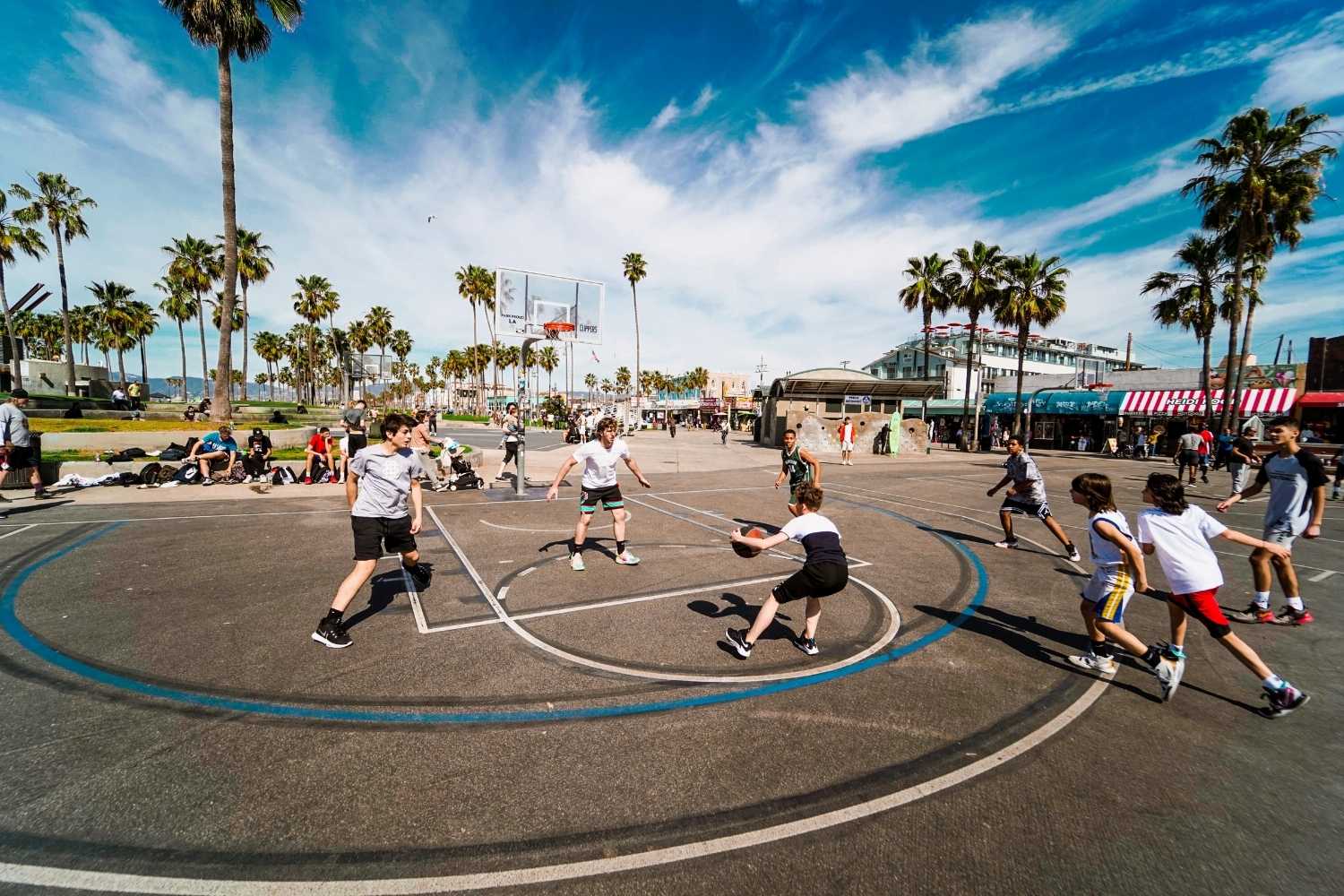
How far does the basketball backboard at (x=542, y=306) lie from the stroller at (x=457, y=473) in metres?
7.20

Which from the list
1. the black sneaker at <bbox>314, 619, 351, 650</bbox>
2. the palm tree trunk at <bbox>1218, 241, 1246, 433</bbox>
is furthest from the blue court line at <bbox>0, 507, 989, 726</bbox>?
the palm tree trunk at <bbox>1218, 241, 1246, 433</bbox>

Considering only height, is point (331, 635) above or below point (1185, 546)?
below

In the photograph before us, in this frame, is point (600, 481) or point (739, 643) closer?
point (739, 643)

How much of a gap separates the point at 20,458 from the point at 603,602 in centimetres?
1554

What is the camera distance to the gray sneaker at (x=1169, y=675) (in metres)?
4.18

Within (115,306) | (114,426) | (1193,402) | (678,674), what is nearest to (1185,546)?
(678,674)

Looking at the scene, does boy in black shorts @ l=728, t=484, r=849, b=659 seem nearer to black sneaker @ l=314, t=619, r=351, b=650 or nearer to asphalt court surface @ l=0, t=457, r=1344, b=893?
asphalt court surface @ l=0, t=457, r=1344, b=893

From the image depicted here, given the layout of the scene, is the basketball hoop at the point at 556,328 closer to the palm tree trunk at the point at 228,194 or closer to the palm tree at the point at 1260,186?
the palm tree trunk at the point at 228,194

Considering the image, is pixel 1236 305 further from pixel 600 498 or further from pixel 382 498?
pixel 382 498

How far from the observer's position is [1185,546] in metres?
4.27

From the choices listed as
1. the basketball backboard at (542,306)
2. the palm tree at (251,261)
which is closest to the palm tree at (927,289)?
the basketball backboard at (542,306)

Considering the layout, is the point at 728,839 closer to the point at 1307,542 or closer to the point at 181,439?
the point at 1307,542

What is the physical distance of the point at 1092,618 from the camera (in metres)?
4.86

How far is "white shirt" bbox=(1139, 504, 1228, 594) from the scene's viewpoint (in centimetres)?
421
